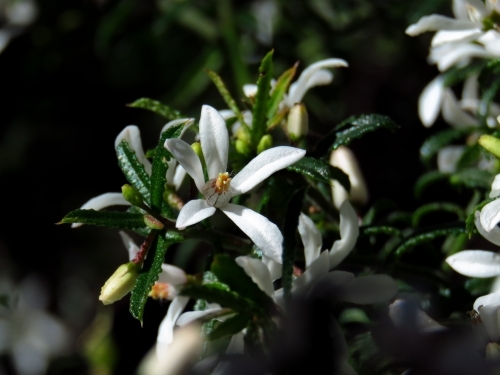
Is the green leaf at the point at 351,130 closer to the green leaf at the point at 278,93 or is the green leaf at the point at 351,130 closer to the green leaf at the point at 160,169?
the green leaf at the point at 278,93

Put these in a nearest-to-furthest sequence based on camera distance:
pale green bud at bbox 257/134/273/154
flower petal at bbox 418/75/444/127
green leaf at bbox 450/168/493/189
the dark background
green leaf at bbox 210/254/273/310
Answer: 1. green leaf at bbox 210/254/273/310
2. pale green bud at bbox 257/134/273/154
3. green leaf at bbox 450/168/493/189
4. flower petal at bbox 418/75/444/127
5. the dark background

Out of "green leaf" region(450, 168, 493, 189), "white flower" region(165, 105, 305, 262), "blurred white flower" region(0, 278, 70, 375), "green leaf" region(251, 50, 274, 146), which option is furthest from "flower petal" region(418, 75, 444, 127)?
"blurred white flower" region(0, 278, 70, 375)

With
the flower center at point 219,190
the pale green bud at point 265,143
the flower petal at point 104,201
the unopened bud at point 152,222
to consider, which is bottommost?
the pale green bud at point 265,143

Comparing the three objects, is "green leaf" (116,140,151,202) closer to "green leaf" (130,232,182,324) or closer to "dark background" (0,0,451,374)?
"green leaf" (130,232,182,324)

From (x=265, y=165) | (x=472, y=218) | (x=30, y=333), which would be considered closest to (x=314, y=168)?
(x=265, y=165)

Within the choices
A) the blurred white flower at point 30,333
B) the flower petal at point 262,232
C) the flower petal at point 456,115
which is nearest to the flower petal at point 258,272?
the flower petal at point 262,232
